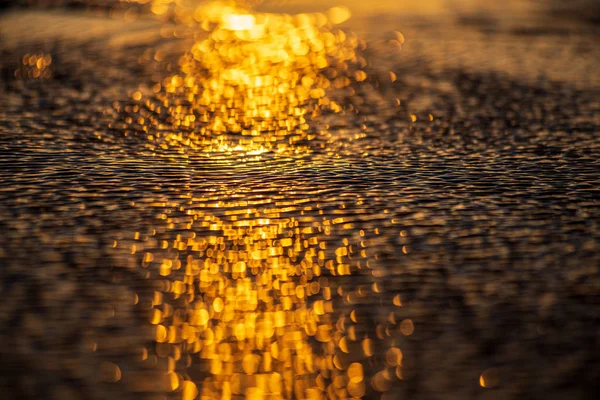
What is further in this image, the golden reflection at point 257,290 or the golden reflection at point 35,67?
the golden reflection at point 35,67

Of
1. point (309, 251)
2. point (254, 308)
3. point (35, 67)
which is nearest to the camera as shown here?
point (254, 308)

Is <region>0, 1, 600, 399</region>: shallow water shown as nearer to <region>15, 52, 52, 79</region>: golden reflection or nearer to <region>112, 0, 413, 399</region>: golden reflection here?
<region>112, 0, 413, 399</region>: golden reflection

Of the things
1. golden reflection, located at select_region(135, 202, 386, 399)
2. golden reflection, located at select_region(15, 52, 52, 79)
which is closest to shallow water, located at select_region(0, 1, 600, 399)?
golden reflection, located at select_region(135, 202, 386, 399)

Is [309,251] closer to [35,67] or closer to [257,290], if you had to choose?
[257,290]

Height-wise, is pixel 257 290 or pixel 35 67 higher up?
pixel 257 290

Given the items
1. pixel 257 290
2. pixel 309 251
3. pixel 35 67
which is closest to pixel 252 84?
pixel 35 67

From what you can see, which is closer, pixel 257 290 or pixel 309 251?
pixel 257 290

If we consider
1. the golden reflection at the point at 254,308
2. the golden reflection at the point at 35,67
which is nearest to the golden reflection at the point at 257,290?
the golden reflection at the point at 254,308

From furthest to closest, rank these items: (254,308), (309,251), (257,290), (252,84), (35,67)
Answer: (35,67) → (252,84) → (309,251) → (257,290) → (254,308)

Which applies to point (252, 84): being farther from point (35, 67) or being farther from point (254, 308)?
point (254, 308)

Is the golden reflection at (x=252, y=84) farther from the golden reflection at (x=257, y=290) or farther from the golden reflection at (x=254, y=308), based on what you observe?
the golden reflection at (x=254, y=308)
